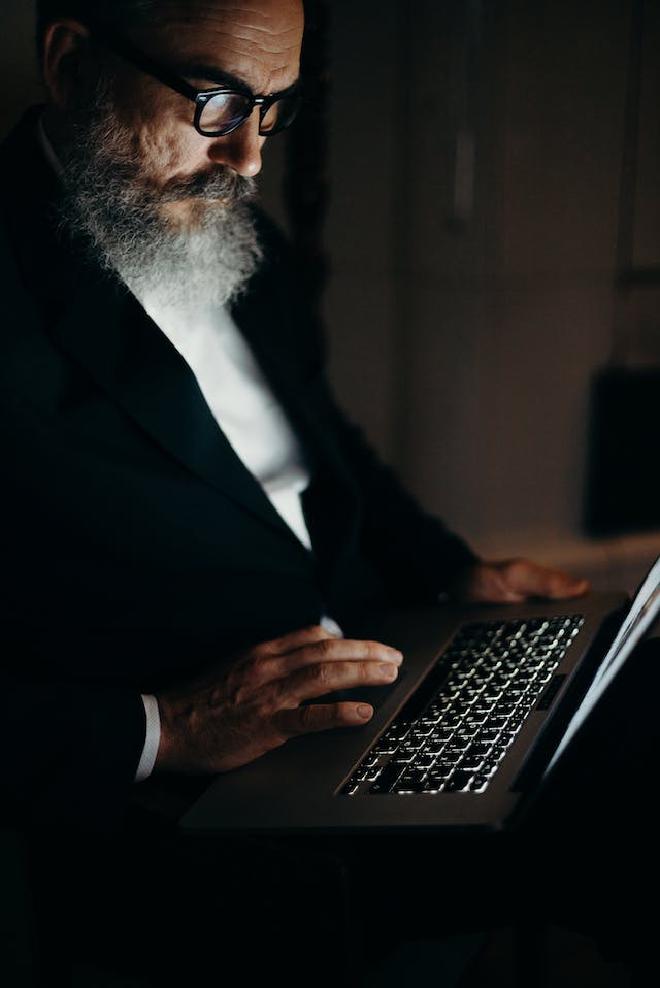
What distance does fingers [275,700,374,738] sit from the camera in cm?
90

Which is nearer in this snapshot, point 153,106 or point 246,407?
point 153,106

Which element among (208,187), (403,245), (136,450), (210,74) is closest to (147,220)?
(208,187)

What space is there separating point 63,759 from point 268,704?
0.19m

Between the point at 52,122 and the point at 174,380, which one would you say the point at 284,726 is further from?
the point at 52,122

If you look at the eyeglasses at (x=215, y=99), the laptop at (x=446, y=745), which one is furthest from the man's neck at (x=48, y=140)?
the laptop at (x=446, y=745)

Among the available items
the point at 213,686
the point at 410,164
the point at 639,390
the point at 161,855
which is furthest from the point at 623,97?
the point at 161,855

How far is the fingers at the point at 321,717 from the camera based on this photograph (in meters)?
0.90

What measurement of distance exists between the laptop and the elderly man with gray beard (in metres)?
0.03

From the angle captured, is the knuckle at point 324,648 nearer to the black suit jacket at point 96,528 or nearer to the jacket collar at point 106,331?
the black suit jacket at point 96,528

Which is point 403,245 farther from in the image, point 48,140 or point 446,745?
point 446,745

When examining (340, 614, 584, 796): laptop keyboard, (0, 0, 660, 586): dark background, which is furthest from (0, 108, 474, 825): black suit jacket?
(0, 0, 660, 586): dark background

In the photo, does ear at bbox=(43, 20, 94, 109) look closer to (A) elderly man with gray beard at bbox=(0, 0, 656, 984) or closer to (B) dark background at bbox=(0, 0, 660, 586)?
(A) elderly man with gray beard at bbox=(0, 0, 656, 984)

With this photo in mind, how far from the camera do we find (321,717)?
0.90m

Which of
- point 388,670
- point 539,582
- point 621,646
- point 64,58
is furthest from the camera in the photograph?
point 539,582
